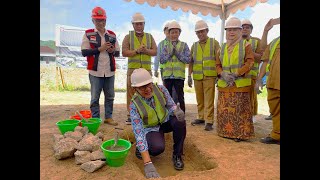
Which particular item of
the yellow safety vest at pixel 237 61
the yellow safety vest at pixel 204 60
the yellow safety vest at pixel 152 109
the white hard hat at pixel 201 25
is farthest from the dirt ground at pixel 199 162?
the white hard hat at pixel 201 25

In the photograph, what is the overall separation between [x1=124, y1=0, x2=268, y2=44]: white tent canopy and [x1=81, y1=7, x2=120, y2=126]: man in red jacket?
209cm

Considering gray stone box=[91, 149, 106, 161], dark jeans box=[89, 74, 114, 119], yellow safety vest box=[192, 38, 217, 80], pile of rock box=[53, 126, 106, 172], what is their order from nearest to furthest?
pile of rock box=[53, 126, 106, 172]
gray stone box=[91, 149, 106, 161]
dark jeans box=[89, 74, 114, 119]
yellow safety vest box=[192, 38, 217, 80]

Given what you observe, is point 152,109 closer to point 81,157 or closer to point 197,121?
point 81,157

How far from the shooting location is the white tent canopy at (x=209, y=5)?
227 inches

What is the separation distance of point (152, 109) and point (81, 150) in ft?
3.22

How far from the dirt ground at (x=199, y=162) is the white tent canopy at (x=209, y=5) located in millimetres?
3301

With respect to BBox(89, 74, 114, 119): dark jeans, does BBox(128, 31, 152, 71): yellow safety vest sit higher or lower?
higher

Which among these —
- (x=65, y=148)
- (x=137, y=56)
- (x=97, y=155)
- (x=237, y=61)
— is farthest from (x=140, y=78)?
(x=137, y=56)

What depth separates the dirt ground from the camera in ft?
7.67

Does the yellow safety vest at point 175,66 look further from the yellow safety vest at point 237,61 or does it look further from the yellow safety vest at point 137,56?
the yellow safety vest at point 237,61

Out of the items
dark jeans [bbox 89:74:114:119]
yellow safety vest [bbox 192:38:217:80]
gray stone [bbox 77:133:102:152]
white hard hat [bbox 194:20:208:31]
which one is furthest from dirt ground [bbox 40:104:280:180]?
white hard hat [bbox 194:20:208:31]

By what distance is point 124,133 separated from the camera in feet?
12.2

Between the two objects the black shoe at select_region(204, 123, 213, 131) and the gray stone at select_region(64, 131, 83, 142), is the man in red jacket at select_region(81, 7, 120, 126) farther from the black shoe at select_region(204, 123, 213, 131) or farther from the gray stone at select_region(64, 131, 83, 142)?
the black shoe at select_region(204, 123, 213, 131)
